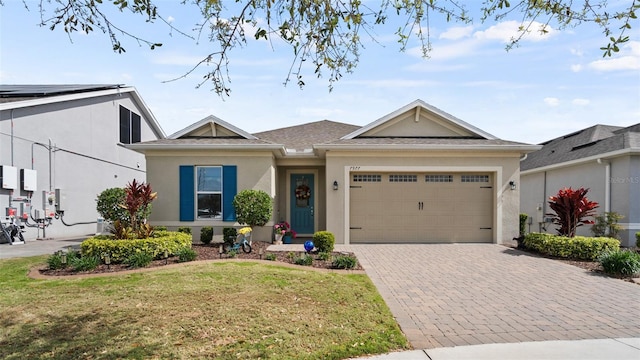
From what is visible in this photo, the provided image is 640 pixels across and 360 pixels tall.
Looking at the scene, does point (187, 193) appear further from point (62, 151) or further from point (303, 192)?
point (62, 151)

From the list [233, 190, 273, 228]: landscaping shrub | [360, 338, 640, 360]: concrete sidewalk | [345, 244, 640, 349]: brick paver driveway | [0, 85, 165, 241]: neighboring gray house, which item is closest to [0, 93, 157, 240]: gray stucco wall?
[0, 85, 165, 241]: neighboring gray house

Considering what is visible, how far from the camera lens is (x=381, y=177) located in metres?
12.2

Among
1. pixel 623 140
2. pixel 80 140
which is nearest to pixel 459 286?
pixel 623 140

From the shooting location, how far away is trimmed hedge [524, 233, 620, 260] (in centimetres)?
913

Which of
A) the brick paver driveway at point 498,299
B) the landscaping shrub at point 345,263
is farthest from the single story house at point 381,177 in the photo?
the landscaping shrub at point 345,263

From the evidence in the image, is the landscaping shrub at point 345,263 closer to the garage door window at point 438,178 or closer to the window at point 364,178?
the window at point 364,178

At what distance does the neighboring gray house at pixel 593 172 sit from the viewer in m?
12.0

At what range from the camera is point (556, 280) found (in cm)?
726

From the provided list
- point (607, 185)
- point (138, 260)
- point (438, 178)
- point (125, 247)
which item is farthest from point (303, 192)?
point (607, 185)

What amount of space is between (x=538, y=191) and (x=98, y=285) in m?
17.9

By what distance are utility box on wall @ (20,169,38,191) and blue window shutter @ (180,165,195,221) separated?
19.9 feet

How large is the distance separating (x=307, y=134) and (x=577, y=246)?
10.7m

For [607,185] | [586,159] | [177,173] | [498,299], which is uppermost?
[586,159]

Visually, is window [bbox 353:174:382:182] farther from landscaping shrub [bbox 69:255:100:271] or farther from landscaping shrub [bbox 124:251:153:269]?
landscaping shrub [bbox 69:255:100:271]
